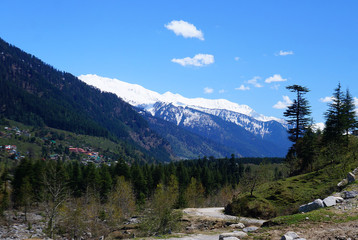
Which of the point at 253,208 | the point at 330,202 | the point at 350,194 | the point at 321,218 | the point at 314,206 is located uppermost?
the point at 350,194

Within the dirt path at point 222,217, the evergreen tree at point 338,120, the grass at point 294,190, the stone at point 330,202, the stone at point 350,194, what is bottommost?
the dirt path at point 222,217

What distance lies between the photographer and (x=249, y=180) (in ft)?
199

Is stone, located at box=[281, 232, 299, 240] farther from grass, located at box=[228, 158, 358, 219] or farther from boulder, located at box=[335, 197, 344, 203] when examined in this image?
grass, located at box=[228, 158, 358, 219]

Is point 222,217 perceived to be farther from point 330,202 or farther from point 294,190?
point 330,202

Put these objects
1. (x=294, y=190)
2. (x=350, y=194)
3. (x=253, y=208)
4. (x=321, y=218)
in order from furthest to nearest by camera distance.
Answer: (x=294, y=190) < (x=253, y=208) < (x=350, y=194) < (x=321, y=218)

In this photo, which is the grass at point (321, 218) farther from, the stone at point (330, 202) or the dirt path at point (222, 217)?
the dirt path at point (222, 217)

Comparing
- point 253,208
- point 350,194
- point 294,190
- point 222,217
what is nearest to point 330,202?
point 350,194

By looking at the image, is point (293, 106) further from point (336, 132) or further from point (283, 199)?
point (283, 199)

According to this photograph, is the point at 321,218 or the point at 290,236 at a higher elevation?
the point at 321,218

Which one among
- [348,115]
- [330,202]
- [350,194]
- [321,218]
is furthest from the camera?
[348,115]

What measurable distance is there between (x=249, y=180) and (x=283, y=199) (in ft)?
30.0

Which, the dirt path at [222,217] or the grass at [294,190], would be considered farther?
the grass at [294,190]

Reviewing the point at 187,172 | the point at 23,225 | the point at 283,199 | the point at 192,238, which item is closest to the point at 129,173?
the point at 187,172

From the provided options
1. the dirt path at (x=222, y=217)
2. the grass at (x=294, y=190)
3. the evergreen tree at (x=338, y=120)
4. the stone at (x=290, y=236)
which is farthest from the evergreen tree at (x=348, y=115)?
the stone at (x=290, y=236)
